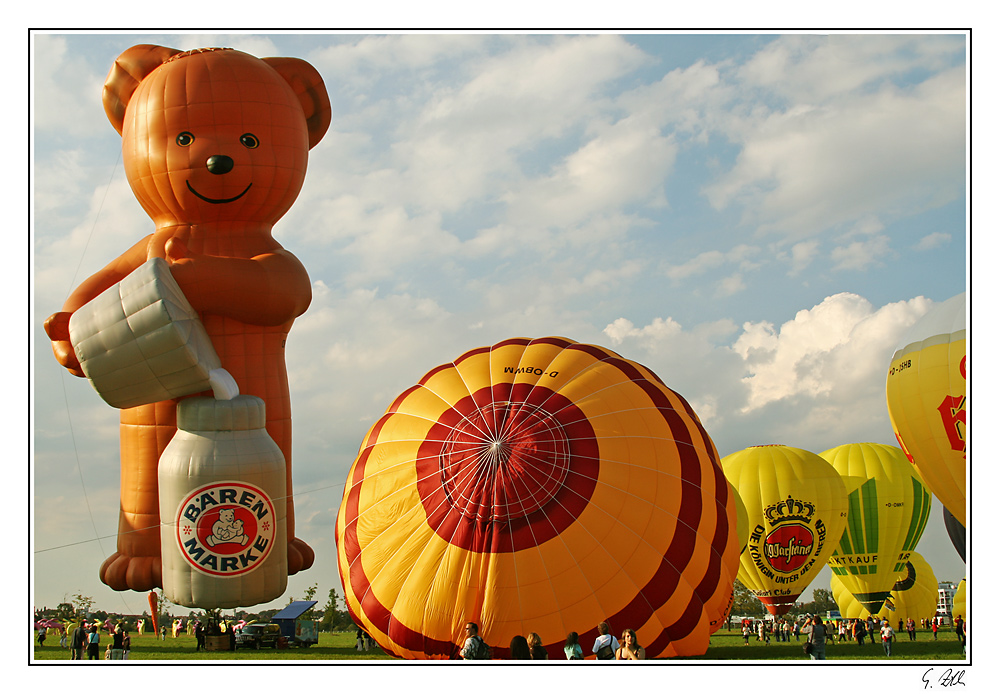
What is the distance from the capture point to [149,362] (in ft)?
35.6

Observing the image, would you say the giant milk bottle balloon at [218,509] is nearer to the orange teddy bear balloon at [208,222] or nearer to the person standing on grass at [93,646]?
the orange teddy bear balloon at [208,222]

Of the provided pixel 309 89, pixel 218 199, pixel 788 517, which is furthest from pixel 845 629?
pixel 218 199

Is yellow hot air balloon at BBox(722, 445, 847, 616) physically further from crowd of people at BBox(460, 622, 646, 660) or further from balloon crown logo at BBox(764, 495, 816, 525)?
crowd of people at BBox(460, 622, 646, 660)

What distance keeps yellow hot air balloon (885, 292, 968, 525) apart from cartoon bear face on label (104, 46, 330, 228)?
26.8ft

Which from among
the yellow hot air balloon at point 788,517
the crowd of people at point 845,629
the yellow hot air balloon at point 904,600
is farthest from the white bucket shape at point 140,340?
the yellow hot air balloon at point 904,600

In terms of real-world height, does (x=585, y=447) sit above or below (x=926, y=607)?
above

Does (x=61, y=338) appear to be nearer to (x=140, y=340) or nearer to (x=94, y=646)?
(x=140, y=340)

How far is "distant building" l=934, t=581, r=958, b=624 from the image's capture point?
20.3m

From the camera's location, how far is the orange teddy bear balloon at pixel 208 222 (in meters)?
11.7

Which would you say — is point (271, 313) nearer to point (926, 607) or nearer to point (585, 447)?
point (585, 447)

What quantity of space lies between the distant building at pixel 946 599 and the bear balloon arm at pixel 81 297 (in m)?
16.1

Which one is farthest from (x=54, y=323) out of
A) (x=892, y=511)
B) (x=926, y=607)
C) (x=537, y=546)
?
(x=926, y=607)

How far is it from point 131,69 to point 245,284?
3223 mm

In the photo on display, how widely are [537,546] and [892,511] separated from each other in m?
10.3
